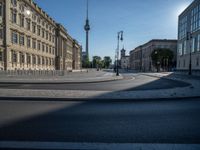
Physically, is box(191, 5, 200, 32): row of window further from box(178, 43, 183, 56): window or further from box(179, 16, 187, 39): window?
box(178, 43, 183, 56): window

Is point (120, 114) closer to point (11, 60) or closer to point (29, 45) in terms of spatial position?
point (11, 60)

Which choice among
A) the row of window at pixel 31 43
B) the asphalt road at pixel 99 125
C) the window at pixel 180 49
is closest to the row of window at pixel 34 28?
the row of window at pixel 31 43

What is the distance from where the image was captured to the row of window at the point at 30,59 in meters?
40.4

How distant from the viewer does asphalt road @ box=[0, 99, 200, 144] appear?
5.07m

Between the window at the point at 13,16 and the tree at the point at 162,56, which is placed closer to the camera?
the window at the point at 13,16

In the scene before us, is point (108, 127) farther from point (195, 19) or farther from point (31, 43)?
point (195, 19)

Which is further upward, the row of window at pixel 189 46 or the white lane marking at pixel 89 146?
the row of window at pixel 189 46

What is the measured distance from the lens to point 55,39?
71.7 meters

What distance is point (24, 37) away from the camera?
45.2 meters

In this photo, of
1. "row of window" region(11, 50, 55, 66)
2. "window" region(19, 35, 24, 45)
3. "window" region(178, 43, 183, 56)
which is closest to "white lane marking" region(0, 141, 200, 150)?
"row of window" region(11, 50, 55, 66)

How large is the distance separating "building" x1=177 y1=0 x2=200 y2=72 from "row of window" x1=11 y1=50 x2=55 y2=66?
38.3m

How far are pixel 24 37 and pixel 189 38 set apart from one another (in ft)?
137

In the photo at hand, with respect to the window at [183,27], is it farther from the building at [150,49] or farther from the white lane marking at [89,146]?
the white lane marking at [89,146]

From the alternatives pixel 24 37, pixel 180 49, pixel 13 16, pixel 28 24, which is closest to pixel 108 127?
pixel 13 16
